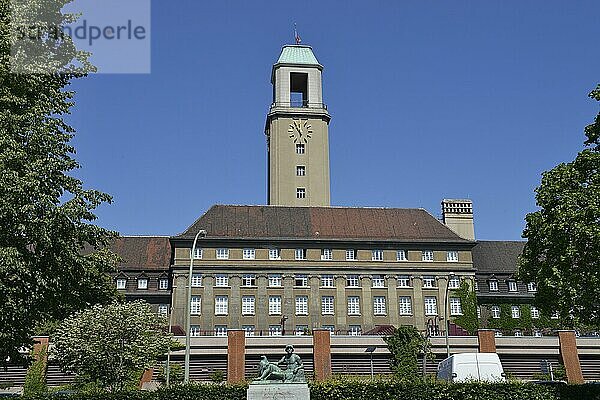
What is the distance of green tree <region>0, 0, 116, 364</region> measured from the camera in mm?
25047

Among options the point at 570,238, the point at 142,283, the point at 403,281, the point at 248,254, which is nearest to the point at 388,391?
the point at 570,238

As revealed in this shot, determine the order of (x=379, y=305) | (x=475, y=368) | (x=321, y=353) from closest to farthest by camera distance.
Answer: (x=475, y=368)
(x=321, y=353)
(x=379, y=305)

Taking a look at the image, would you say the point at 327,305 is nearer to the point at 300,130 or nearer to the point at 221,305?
the point at 221,305

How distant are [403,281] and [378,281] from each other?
2.40 meters

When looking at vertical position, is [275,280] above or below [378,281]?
above

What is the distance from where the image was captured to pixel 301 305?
68000 mm

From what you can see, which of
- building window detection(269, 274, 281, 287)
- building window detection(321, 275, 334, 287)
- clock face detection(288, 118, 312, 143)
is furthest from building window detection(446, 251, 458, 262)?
clock face detection(288, 118, 312, 143)

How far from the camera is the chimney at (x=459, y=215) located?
79438mm

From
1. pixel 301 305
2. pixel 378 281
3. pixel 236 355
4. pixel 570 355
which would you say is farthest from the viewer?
pixel 378 281

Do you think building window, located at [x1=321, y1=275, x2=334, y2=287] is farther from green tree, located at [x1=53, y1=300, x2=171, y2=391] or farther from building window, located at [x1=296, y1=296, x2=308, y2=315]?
green tree, located at [x1=53, y1=300, x2=171, y2=391]

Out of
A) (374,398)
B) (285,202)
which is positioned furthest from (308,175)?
(374,398)

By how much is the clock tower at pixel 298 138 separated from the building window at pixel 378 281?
15.8 m

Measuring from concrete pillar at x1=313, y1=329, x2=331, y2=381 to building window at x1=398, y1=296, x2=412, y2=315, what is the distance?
17.0 metres

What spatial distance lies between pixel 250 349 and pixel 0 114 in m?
31.6
